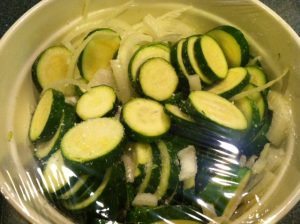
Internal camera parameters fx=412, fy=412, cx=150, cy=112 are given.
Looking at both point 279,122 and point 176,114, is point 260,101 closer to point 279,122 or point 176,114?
point 279,122

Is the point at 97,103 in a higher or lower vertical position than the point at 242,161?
higher

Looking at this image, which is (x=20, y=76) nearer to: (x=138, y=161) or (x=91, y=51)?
(x=91, y=51)

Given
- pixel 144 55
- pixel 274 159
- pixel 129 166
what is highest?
pixel 144 55

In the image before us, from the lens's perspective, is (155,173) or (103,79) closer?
(155,173)

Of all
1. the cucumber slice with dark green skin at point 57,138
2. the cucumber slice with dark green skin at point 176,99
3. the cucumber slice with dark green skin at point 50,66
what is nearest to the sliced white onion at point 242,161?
the cucumber slice with dark green skin at point 176,99

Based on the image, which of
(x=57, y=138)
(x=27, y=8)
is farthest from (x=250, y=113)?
(x=27, y=8)

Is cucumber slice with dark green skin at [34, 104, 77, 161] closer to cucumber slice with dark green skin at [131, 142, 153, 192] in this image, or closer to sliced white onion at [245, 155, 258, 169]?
cucumber slice with dark green skin at [131, 142, 153, 192]
